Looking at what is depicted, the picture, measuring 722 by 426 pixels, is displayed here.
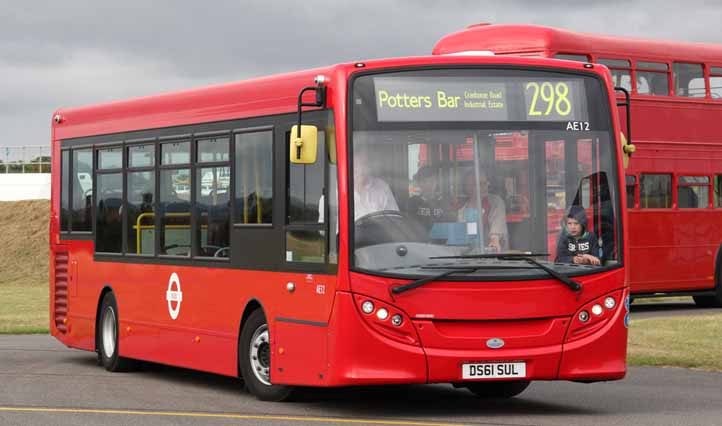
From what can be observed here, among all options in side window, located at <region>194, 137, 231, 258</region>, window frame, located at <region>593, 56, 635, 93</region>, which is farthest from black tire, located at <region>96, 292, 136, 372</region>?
window frame, located at <region>593, 56, 635, 93</region>

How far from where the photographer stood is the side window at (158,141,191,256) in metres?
16.4

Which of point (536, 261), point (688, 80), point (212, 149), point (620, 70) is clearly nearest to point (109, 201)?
point (212, 149)

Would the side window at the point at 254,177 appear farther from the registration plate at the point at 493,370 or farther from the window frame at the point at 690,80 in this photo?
the window frame at the point at 690,80

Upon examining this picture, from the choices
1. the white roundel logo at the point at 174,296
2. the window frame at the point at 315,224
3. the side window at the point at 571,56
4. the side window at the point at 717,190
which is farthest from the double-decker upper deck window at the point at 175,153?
the side window at the point at 717,190

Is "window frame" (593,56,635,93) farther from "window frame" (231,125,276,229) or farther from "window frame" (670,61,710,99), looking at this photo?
"window frame" (231,125,276,229)

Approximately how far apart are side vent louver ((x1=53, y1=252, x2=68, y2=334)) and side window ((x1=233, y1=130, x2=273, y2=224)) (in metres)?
5.49

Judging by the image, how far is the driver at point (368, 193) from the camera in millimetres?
12883

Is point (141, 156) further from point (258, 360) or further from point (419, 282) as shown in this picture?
point (419, 282)

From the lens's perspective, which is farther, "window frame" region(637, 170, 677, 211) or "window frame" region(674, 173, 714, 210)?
"window frame" region(674, 173, 714, 210)

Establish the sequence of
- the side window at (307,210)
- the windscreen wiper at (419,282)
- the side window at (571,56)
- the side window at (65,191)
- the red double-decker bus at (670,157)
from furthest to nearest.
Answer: the red double-decker bus at (670,157) < the side window at (571,56) < the side window at (65,191) < the side window at (307,210) < the windscreen wiper at (419,282)

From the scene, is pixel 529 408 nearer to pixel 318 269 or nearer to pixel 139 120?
pixel 318 269

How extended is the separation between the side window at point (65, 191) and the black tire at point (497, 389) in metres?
6.90

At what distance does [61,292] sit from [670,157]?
1218 centimetres

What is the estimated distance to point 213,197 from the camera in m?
15.7
